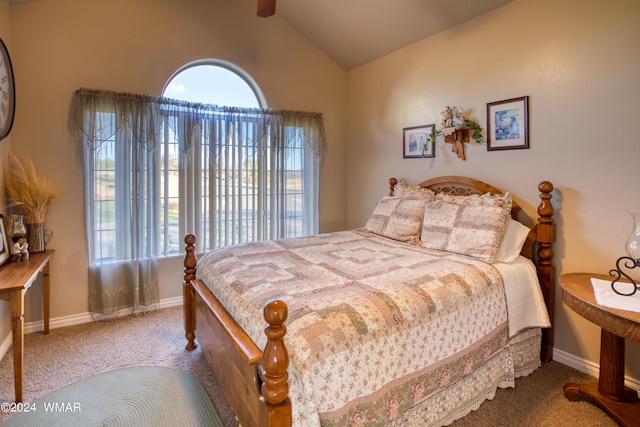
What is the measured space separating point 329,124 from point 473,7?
203 cm

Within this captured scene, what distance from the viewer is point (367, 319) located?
5.07ft

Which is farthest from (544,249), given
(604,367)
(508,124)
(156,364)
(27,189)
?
(27,189)

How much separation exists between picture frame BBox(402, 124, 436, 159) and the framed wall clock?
3.41 m

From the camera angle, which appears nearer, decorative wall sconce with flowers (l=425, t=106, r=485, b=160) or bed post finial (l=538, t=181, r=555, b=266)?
bed post finial (l=538, t=181, r=555, b=266)

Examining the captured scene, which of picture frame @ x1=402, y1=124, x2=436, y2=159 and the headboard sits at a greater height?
picture frame @ x1=402, y1=124, x2=436, y2=159

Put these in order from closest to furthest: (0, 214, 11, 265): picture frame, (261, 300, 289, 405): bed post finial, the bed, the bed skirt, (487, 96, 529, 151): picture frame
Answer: (261, 300, 289, 405): bed post finial
the bed
the bed skirt
(0, 214, 11, 265): picture frame
(487, 96, 529, 151): picture frame

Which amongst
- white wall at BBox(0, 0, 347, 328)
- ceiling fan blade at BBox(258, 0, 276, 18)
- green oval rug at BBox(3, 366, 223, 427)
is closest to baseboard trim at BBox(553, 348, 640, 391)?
green oval rug at BBox(3, 366, 223, 427)

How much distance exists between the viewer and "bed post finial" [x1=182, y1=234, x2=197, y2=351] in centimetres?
263

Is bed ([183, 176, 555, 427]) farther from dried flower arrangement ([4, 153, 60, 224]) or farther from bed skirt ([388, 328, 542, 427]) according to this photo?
dried flower arrangement ([4, 153, 60, 224])

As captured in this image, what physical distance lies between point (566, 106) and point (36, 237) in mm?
4170

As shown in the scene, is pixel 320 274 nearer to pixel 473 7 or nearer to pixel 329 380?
pixel 329 380

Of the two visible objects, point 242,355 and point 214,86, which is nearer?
point 242,355

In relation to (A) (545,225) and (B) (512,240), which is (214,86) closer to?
(B) (512,240)

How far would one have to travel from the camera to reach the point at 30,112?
2885 millimetres
